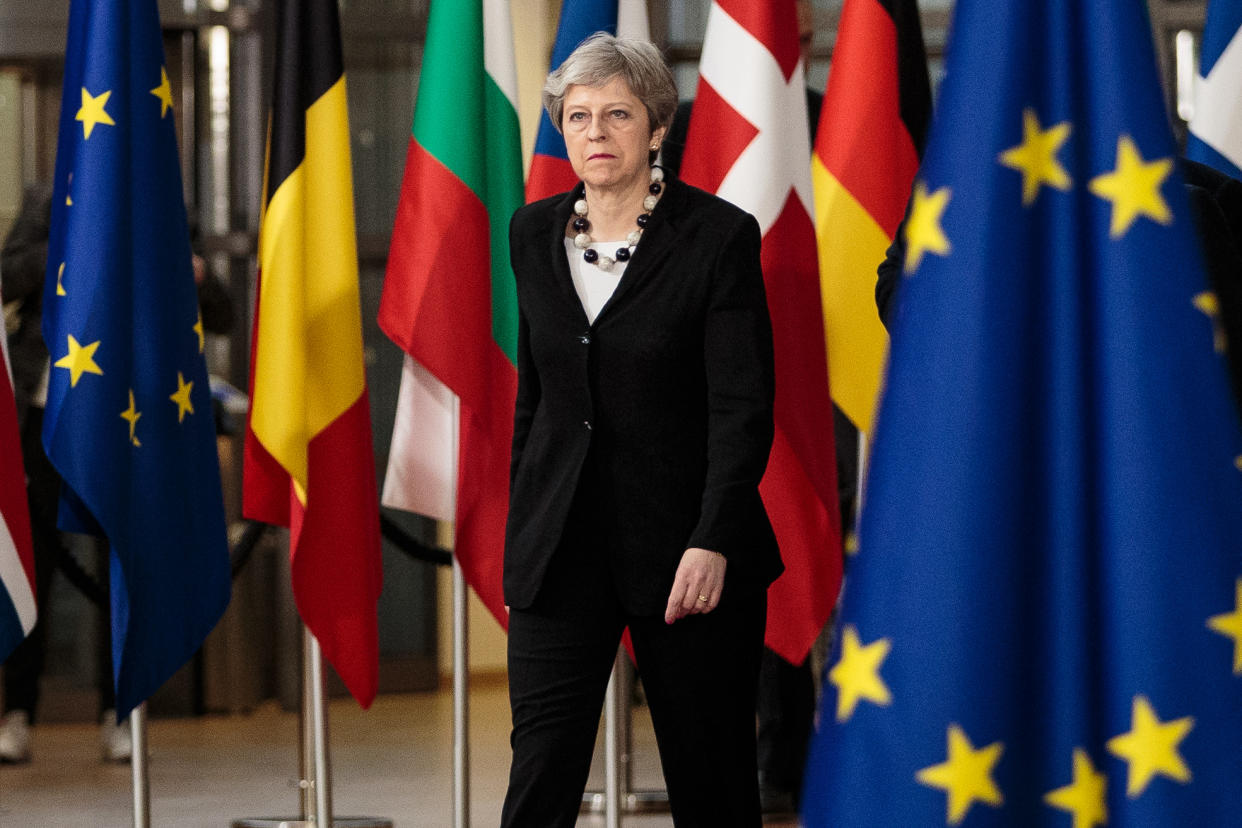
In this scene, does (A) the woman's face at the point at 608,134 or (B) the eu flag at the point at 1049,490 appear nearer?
(B) the eu flag at the point at 1049,490

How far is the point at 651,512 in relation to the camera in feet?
7.04

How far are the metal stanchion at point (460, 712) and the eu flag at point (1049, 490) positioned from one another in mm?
2077

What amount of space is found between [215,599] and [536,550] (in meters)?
1.21

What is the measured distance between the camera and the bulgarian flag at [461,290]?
3.16m

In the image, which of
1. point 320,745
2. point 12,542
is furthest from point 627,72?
point 320,745

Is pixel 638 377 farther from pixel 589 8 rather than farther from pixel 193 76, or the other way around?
pixel 193 76

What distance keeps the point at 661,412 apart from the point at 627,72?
0.48 metres

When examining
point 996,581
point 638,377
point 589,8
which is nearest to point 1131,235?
point 996,581

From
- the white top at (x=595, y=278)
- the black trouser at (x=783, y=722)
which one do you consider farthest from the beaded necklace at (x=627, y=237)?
the black trouser at (x=783, y=722)

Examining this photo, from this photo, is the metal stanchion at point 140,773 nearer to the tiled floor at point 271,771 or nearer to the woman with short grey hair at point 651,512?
the tiled floor at point 271,771

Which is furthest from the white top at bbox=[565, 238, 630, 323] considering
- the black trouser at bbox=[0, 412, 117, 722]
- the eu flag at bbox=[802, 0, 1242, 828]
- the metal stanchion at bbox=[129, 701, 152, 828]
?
the black trouser at bbox=[0, 412, 117, 722]

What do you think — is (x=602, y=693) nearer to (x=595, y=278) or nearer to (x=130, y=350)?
(x=595, y=278)

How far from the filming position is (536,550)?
2148 mm

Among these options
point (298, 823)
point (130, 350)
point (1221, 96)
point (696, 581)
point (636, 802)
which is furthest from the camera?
point (636, 802)
